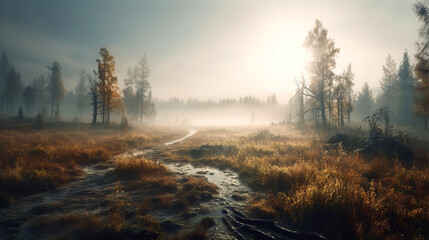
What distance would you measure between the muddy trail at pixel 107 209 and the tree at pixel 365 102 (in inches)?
3287

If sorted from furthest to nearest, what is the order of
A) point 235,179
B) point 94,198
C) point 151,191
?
point 235,179 → point 151,191 → point 94,198

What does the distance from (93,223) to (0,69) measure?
79.9 metres

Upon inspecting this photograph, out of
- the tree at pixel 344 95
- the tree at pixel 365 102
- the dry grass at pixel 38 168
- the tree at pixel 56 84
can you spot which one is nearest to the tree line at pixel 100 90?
the tree at pixel 56 84

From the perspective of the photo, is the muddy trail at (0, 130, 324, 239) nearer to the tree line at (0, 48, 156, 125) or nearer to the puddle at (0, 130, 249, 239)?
the puddle at (0, 130, 249, 239)

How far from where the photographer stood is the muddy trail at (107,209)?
3.74 meters

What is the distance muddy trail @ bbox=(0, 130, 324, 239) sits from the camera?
12.3 ft

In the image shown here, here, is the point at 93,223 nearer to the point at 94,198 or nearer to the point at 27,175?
the point at 94,198

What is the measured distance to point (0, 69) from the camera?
53.2 metres

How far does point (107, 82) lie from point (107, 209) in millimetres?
28594

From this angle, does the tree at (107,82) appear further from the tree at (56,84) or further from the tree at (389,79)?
the tree at (389,79)

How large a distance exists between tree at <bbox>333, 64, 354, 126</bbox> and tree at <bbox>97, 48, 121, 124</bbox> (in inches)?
1369

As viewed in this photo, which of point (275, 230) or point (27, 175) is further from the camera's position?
point (27, 175)

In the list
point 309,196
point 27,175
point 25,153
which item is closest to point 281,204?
point 309,196

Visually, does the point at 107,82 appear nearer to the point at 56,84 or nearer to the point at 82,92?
the point at 56,84
